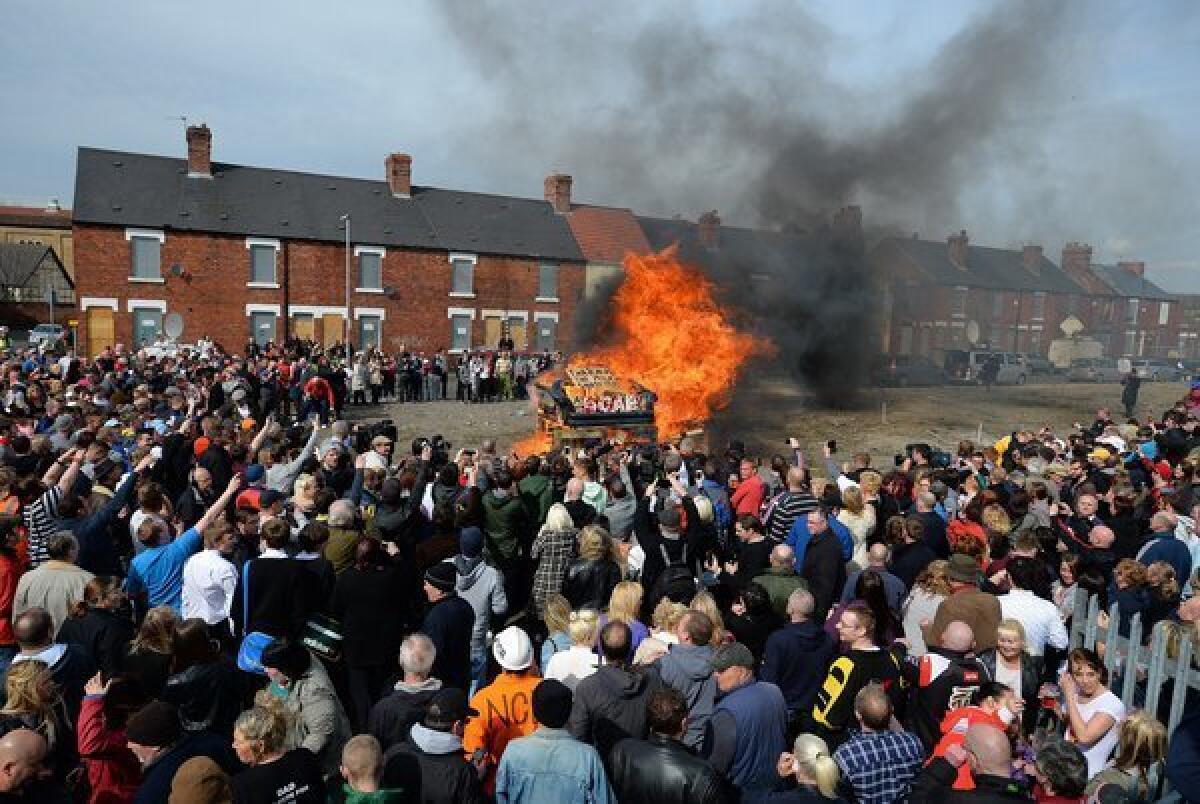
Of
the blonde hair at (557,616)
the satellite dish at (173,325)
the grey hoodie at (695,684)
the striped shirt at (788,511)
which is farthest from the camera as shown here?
the satellite dish at (173,325)

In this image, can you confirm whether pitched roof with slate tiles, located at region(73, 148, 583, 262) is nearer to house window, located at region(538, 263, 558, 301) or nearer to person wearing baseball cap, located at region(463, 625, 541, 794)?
house window, located at region(538, 263, 558, 301)

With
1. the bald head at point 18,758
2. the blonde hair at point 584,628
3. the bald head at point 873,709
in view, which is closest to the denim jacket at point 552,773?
the blonde hair at point 584,628

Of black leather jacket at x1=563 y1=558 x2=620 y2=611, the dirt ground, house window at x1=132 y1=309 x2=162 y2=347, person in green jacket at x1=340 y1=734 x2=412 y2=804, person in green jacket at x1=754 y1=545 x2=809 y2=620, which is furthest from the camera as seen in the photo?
house window at x1=132 y1=309 x2=162 y2=347

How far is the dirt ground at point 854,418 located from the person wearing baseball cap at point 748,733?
14.3m

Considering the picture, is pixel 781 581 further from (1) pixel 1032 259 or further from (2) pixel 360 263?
(1) pixel 1032 259

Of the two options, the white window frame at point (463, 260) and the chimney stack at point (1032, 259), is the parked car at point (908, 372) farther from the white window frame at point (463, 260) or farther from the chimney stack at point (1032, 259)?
the chimney stack at point (1032, 259)

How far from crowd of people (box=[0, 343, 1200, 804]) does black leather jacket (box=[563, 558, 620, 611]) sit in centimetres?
2

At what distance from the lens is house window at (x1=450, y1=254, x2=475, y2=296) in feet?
118

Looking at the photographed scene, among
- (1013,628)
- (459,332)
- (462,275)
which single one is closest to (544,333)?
(459,332)

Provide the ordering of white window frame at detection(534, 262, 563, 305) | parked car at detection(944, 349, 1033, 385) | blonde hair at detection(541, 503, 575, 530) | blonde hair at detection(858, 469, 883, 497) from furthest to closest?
parked car at detection(944, 349, 1033, 385)
white window frame at detection(534, 262, 563, 305)
blonde hair at detection(858, 469, 883, 497)
blonde hair at detection(541, 503, 575, 530)

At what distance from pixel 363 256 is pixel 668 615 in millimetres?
31388

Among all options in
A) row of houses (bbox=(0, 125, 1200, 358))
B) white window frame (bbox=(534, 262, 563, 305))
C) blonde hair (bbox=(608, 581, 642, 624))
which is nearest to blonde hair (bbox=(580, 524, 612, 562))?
blonde hair (bbox=(608, 581, 642, 624))

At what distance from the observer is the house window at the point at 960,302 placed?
49094mm

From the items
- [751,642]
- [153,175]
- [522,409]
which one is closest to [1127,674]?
[751,642]
